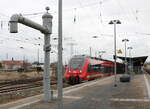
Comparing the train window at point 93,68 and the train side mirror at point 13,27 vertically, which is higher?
the train side mirror at point 13,27

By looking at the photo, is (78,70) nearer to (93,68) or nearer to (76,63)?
(76,63)

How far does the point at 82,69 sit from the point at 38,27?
673 inches

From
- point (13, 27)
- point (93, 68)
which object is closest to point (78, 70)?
point (93, 68)

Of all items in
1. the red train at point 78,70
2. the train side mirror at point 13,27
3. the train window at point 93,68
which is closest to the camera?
the train side mirror at point 13,27

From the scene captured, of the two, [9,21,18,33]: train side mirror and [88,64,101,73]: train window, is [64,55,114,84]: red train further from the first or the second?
[9,21,18,33]: train side mirror

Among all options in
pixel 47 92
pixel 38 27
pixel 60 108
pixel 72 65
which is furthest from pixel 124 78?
pixel 60 108

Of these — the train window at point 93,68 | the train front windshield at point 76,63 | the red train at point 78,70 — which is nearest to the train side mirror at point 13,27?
the red train at point 78,70

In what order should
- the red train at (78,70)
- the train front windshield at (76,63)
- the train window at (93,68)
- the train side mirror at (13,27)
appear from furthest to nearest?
the train window at (93,68) < the train front windshield at (76,63) < the red train at (78,70) < the train side mirror at (13,27)

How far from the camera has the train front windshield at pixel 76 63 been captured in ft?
89.1

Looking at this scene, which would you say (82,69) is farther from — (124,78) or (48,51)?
(48,51)

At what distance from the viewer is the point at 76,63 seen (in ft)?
90.0

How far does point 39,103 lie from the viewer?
37.2 feet

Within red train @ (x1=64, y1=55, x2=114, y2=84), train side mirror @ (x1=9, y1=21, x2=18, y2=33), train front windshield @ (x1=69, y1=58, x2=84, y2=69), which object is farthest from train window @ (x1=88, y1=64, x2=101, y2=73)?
train side mirror @ (x1=9, y1=21, x2=18, y2=33)

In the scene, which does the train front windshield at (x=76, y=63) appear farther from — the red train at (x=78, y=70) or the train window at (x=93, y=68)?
the train window at (x=93, y=68)
